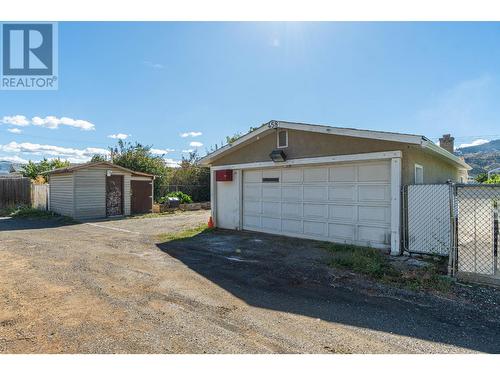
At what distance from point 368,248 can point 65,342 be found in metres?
6.50

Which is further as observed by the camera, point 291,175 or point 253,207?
point 253,207

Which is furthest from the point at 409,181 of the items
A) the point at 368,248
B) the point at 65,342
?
the point at 65,342

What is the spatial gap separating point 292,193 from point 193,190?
14469 millimetres

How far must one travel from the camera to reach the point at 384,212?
7.33 metres

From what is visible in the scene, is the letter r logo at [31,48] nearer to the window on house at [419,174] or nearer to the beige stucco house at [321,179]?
the beige stucco house at [321,179]

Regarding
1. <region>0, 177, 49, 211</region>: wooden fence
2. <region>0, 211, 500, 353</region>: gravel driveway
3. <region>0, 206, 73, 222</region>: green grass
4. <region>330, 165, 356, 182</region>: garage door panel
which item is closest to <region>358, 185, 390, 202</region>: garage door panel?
<region>330, 165, 356, 182</region>: garage door panel

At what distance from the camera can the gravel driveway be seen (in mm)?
3041

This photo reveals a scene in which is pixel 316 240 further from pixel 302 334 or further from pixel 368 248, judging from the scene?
pixel 302 334

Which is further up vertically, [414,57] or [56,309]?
[414,57]

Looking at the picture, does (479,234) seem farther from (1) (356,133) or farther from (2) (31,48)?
(2) (31,48)

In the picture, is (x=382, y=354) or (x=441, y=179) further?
(x=441, y=179)

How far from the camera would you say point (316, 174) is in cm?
879

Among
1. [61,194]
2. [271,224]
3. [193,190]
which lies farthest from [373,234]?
[193,190]

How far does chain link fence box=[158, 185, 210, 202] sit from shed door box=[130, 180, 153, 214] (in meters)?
3.31
